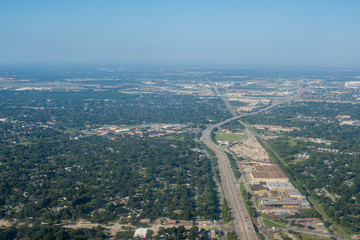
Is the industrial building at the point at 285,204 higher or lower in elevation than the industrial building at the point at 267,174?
lower

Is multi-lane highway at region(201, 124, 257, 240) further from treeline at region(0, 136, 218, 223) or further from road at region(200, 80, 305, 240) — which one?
treeline at region(0, 136, 218, 223)

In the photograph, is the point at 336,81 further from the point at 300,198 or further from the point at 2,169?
the point at 2,169

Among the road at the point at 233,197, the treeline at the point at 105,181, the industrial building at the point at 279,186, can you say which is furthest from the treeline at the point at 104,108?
the industrial building at the point at 279,186

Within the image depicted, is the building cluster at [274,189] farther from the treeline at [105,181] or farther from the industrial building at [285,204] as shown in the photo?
the treeline at [105,181]

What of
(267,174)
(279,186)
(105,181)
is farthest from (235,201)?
(105,181)

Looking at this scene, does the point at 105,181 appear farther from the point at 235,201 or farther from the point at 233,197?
the point at 235,201

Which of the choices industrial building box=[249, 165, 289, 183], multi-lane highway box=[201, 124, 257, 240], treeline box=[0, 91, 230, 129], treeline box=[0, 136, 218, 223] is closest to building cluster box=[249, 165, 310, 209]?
industrial building box=[249, 165, 289, 183]

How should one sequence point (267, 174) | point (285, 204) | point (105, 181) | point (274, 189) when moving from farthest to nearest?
point (267, 174)
point (105, 181)
point (274, 189)
point (285, 204)

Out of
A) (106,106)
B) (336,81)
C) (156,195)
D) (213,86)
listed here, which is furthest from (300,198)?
(336,81)
